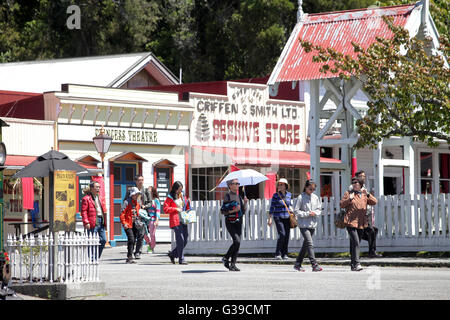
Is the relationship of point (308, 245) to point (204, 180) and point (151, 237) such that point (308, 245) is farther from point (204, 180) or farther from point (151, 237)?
point (204, 180)

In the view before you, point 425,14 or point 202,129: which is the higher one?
point 425,14

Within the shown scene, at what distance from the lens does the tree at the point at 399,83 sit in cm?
2302

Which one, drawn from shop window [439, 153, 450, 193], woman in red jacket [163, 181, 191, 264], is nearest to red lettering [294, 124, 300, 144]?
shop window [439, 153, 450, 193]

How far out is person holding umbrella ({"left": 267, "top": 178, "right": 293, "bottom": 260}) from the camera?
23.7 metres

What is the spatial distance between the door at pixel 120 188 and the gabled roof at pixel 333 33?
9352 mm

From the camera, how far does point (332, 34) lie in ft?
88.9

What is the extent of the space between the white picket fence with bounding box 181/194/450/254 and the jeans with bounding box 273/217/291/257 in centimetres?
136

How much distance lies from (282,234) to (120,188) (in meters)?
12.1

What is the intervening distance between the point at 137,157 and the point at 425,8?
12.3 metres

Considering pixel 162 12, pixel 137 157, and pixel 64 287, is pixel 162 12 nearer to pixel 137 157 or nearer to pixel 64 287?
pixel 137 157

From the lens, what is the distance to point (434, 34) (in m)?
26.5

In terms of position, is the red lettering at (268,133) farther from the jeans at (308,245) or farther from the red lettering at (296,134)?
the jeans at (308,245)

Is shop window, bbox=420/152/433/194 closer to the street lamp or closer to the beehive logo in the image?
the beehive logo

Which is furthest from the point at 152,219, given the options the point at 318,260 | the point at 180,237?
the point at 318,260
